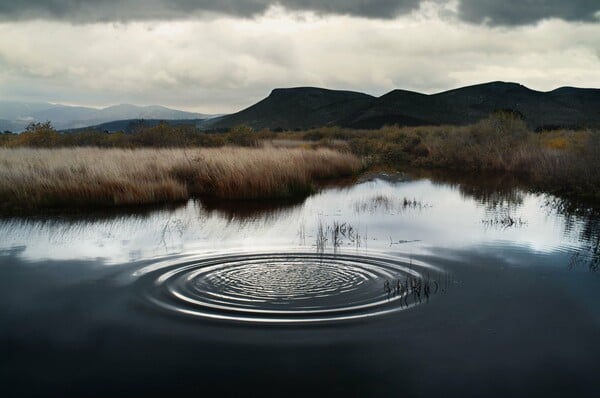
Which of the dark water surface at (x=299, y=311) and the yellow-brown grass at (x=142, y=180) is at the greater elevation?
the yellow-brown grass at (x=142, y=180)

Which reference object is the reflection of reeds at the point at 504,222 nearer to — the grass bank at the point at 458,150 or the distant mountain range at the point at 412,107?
the grass bank at the point at 458,150

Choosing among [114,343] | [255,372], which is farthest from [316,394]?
[114,343]

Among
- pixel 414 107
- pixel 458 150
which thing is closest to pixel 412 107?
pixel 414 107

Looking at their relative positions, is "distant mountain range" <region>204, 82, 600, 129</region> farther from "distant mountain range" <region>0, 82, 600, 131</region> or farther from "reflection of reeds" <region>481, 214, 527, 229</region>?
"reflection of reeds" <region>481, 214, 527, 229</region>

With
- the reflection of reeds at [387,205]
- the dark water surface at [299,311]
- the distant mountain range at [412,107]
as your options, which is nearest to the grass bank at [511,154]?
the reflection of reeds at [387,205]

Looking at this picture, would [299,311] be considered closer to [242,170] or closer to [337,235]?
[337,235]

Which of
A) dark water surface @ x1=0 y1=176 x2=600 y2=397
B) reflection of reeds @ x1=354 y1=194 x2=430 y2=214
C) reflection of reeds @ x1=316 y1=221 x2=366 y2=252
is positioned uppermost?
reflection of reeds @ x1=354 y1=194 x2=430 y2=214

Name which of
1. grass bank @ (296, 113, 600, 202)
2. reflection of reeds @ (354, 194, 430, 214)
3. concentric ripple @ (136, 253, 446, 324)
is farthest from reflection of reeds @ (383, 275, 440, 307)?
grass bank @ (296, 113, 600, 202)
